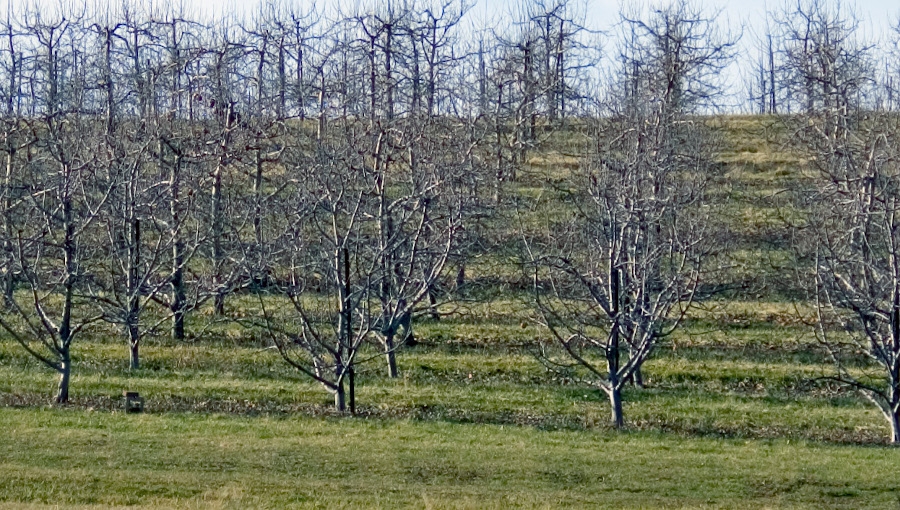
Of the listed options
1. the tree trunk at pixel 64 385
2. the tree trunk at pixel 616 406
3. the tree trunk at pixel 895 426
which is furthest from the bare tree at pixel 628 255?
the tree trunk at pixel 64 385

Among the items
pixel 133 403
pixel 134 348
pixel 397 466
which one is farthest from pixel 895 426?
pixel 134 348

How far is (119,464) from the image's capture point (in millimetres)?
12359

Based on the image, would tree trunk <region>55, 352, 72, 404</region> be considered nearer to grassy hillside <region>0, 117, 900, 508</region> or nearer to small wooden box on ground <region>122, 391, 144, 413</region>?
grassy hillside <region>0, 117, 900, 508</region>

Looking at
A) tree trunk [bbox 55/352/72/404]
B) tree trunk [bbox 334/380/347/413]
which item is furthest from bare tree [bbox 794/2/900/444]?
tree trunk [bbox 55/352/72/404]

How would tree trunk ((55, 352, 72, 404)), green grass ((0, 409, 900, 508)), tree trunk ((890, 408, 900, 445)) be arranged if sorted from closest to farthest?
1. green grass ((0, 409, 900, 508))
2. tree trunk ((890, 408, 900, 445))
3. tree trunk ((55, 352, 72, 404))

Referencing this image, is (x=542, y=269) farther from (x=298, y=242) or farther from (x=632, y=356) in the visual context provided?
(x=632, y=356)

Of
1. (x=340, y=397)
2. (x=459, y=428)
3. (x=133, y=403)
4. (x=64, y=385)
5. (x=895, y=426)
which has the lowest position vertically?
(x=895, y=426)

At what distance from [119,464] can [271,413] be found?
4.63 m

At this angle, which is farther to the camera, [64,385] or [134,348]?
[134,348]

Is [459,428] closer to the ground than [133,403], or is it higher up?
closer to the ground

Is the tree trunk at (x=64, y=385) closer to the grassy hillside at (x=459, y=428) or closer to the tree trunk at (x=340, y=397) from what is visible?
the grassy hillside at (x=459, y=428)

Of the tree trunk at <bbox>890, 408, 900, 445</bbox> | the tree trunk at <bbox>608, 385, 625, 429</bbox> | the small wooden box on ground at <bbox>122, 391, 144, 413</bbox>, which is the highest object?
the small wooden box on ground at <bbox>122, 391, 144, 413</bbox>

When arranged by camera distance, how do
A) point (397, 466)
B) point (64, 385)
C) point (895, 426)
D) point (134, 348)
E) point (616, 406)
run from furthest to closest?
point (134, 348)
point (64, 385)
point (616, 406)
point (895, 426)
point (397, 466)

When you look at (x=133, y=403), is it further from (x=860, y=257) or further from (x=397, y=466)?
(x=860, y=257)
